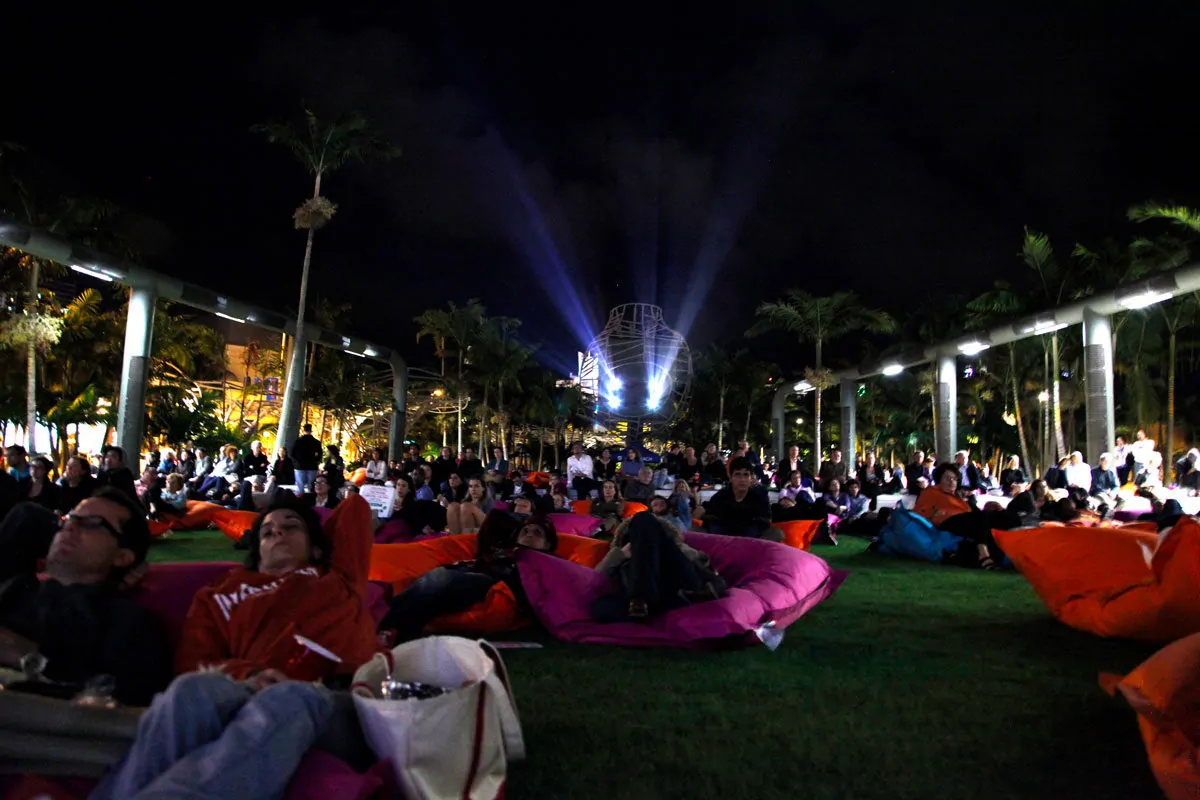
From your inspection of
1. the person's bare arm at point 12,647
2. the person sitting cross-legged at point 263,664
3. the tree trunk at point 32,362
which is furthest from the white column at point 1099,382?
the tree trunk at point 32,362

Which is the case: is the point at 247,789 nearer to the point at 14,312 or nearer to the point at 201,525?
the point at 201,525

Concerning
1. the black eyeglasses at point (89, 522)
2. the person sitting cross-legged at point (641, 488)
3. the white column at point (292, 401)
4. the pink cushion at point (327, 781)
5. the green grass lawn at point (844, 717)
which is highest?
the white column at point (292, 401)

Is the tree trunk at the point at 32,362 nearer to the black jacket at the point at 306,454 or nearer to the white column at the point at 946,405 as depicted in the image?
the black jacket at the point at 306,454

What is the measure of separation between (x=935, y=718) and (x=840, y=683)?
64 centimetres

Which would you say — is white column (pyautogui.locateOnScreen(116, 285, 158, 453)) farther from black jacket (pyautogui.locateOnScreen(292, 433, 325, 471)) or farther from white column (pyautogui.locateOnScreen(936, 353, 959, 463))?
white column (pyautogui.locateOnScreen(936, 353, 959, 463))

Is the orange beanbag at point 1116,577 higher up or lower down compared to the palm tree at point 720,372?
lower down

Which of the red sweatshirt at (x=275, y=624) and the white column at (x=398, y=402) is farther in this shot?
the white column at (x=398, y=402)

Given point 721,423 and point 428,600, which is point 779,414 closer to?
point 721,423

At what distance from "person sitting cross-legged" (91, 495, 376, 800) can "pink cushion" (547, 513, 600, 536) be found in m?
5.75

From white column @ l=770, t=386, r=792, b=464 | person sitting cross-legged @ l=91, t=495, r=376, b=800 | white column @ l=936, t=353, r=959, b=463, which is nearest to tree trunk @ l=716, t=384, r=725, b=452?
white column @ l=770, t=386, r=792, b=464

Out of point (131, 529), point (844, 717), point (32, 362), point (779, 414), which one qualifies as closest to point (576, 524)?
point (844, 717)

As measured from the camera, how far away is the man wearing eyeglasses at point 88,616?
303cm

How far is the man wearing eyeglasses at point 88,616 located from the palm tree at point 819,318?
71.8ft

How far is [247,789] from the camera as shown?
6.91 ft
